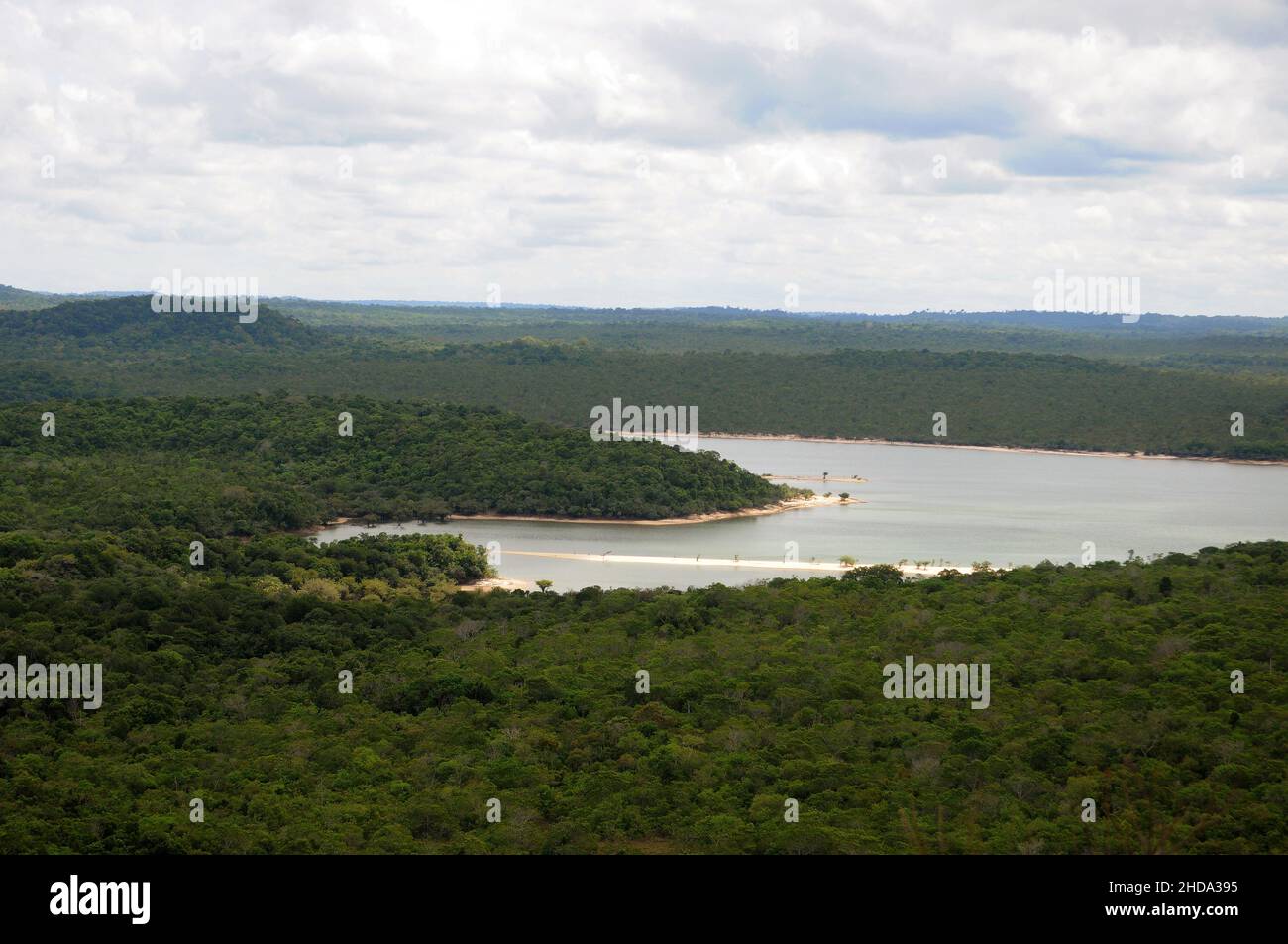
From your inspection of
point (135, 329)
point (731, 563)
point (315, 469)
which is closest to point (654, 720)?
point (731, 563)

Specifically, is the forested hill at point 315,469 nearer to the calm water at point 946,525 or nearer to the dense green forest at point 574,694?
the dense green forest at point 574,694

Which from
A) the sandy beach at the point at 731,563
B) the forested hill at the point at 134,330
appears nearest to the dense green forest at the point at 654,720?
the sandy beach at the point at 731,563

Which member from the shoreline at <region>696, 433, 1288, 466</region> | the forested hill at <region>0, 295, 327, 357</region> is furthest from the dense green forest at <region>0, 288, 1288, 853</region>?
the forested hill at <region>0, 295, 327, 357</region>

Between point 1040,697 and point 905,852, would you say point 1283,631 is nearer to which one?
point 1040,697

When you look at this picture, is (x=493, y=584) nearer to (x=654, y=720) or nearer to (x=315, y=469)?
(x=654, y=720)
